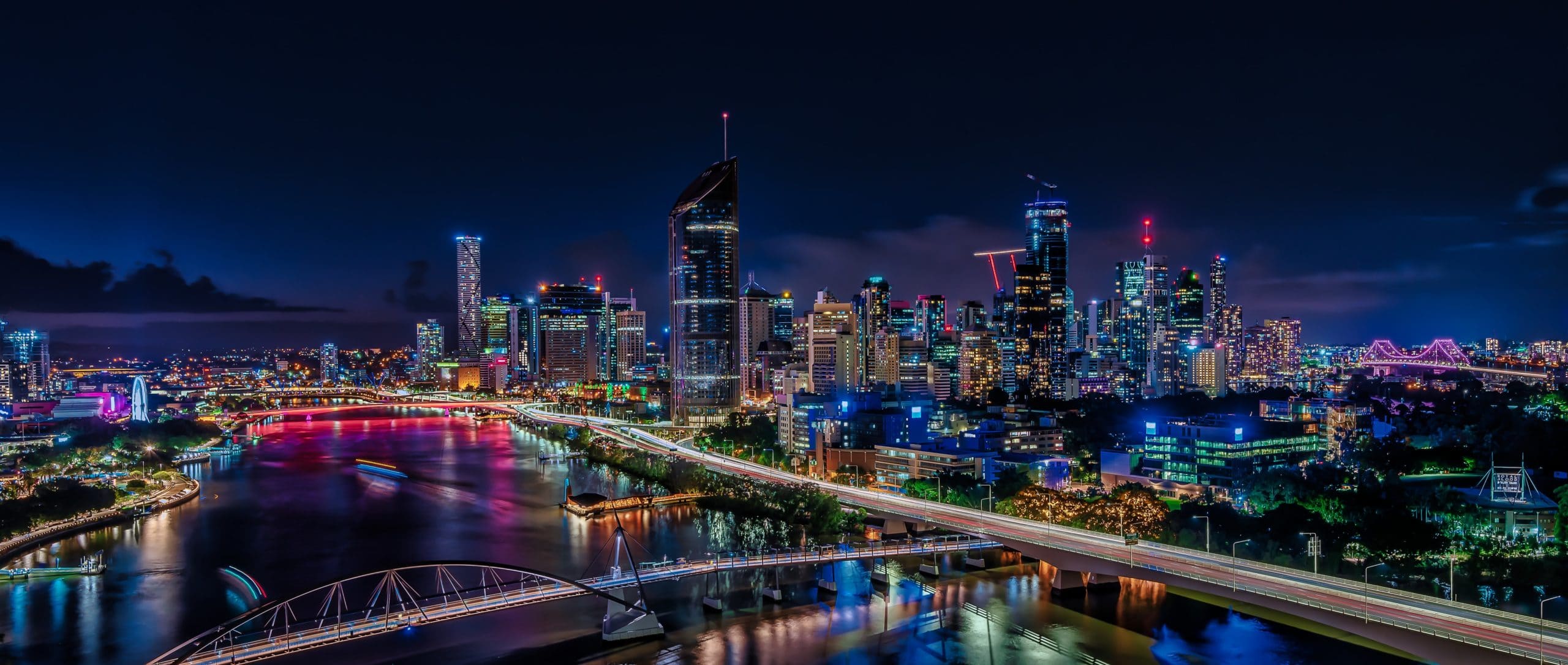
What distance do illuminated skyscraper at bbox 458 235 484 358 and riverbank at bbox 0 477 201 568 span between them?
186ft

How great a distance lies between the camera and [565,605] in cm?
1225

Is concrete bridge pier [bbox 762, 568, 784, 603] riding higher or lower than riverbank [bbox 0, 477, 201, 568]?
lower

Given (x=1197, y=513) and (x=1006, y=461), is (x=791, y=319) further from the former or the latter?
(x=1197, y=513)

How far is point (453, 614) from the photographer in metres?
9.49

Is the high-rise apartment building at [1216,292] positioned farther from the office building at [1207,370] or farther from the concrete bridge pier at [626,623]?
the concrete bridge pier at [626,623]

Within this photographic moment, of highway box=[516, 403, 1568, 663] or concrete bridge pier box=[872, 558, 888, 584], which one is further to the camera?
concrete bridge pier box=[872, 558, 888, 584]

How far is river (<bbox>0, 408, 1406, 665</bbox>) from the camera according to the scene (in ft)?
33.6

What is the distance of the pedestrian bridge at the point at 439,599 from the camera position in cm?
864

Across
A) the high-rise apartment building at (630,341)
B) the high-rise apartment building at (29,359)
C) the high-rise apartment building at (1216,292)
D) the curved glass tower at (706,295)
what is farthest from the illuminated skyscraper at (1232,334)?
the high-rise apartment building at (29,359)

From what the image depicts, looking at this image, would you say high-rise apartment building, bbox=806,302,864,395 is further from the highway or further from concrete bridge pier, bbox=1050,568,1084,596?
concrete bridge pier, bbox=1050,568,1084,596

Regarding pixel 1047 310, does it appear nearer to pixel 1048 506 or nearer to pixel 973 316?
pixel 973 316

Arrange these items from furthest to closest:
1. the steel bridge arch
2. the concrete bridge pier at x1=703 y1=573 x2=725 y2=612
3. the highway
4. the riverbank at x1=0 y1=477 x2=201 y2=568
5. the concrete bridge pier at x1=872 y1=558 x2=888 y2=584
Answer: the riverbank at x1=0 y1=477 x2=201 y2=568 < the concrete bridge pier at x1=872 y1=558 x2=888 y2=584 < the concrete bridge pier at x1=703 y1=573 x2=725 y2=612 < the highway < the steel bridge arch

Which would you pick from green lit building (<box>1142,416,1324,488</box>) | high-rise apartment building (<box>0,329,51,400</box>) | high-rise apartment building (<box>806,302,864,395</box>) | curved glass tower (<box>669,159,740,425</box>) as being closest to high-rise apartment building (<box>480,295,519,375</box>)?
high-rise apartment building (<box>0,329,51,400</box>)

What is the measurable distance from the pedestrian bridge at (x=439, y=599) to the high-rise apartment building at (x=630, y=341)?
201ft
